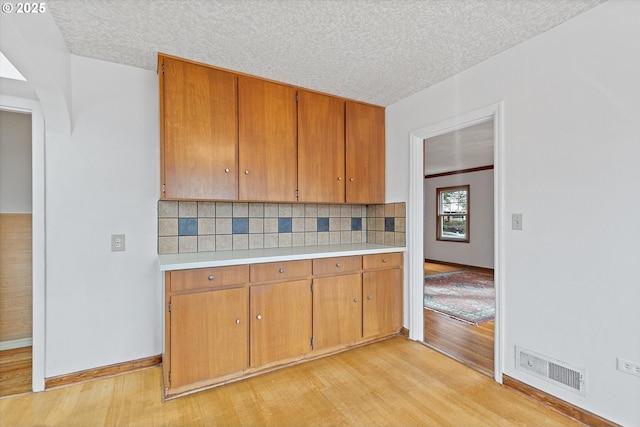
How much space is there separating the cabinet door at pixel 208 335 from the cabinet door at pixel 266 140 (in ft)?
2.77

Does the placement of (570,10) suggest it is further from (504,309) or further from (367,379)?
(367,379)

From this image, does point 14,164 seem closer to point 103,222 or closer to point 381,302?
point 103,222

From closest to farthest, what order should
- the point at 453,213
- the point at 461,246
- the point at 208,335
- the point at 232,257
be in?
the point at 208,335 → the point at 232,257 → the point at 461,246 → the point at 453,213

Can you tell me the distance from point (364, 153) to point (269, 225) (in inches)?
47.9

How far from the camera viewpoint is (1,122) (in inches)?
106

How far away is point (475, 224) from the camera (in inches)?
267

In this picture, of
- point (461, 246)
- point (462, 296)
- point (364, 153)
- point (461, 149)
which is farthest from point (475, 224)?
point (364, 153)

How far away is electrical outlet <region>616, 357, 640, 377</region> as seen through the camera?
1.57 metres

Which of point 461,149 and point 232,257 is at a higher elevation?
point 461,149

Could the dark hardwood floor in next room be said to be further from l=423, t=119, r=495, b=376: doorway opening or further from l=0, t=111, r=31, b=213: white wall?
l=0, t=111, r=31, b=213: white wall

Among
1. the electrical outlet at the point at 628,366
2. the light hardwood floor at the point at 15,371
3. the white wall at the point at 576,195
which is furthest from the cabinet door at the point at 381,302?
the light hardwood floor at the point at 15,371

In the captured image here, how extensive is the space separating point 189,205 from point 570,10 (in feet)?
9.41

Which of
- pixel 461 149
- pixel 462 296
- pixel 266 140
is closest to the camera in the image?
pixel 266 140

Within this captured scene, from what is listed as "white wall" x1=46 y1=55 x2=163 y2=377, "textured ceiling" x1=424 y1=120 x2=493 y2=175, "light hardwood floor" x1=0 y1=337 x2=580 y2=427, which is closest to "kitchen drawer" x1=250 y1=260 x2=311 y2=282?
"light hardwood floor" x1=0 y1=337 x2=580 y2=427
